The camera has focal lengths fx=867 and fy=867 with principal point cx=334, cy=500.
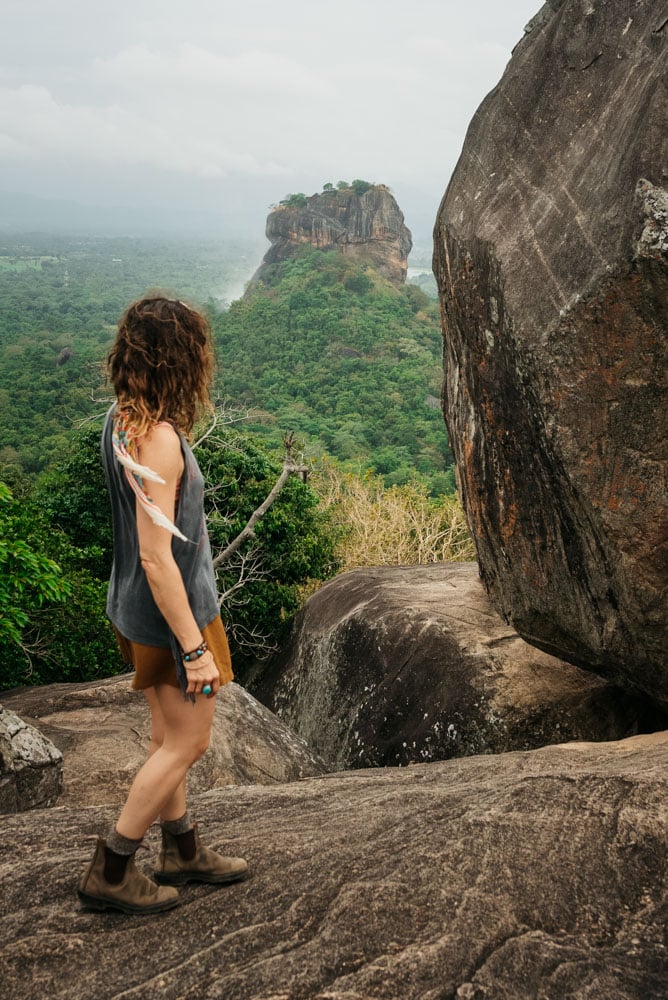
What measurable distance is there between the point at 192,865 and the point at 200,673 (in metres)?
0.89

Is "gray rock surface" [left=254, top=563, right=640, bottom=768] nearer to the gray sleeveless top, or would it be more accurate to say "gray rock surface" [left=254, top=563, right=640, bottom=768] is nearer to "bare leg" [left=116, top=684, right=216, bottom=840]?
"bare leg" [left=116, top=684, right=216, bottom=840]

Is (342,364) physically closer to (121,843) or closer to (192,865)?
(192,865)

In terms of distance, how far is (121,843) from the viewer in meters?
3.18

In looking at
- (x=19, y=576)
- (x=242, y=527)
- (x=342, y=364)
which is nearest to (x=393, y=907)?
(x=19, y=576)

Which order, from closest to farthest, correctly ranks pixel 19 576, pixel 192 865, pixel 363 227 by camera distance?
pixel 192 865, pixel 19 576, pixel 363 227

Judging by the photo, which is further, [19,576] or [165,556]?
[19,576]

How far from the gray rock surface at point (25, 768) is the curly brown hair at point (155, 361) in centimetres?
314

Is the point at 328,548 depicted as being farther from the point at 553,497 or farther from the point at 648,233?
the point at 648,233

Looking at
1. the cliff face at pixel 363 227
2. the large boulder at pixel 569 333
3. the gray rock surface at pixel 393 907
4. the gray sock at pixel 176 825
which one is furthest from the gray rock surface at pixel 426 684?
the cliff face at pixel 363 227

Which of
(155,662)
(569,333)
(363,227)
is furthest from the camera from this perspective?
(363,227)

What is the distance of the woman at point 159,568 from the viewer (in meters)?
3.03

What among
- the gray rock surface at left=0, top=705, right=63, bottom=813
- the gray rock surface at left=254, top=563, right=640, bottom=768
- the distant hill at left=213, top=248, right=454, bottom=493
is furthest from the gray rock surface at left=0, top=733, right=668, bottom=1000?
the distant hill at left=213, top=248, right=454, bottom=493

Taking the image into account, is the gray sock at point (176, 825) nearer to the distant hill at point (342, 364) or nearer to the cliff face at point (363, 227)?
the distant hill at point (342, 364)

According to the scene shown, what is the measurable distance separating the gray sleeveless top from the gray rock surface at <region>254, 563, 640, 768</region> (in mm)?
5390
